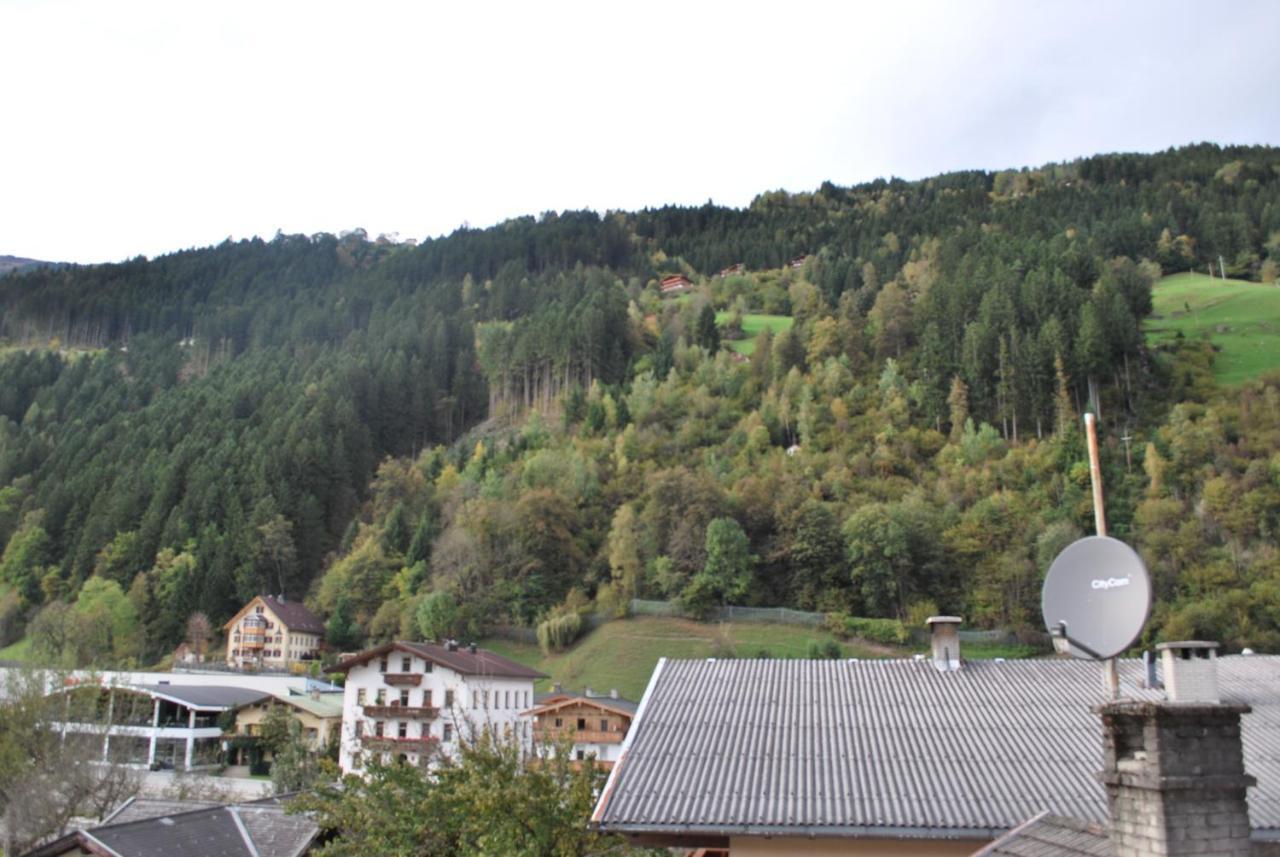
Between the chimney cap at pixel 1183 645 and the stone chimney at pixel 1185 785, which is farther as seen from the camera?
the chimney cap at pixel 1183 645

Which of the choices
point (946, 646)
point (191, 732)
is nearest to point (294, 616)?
point (191, 732)

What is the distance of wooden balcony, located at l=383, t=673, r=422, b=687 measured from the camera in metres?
46.6

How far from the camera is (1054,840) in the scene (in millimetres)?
8594

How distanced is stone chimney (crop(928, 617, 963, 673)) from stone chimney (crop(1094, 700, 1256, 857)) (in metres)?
9.29

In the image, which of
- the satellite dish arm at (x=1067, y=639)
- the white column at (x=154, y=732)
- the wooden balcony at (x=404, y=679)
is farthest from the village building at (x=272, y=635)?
the satellite dish arm at (x=1067, y=639)

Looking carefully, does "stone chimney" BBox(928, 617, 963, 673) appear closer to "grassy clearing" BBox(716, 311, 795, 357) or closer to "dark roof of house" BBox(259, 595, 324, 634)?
"dark roof of house" BBox(259, 595, 324, 634)

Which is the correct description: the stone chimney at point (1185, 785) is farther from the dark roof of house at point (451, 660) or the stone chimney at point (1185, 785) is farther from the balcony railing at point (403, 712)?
the balcony railing at point (403, 712)

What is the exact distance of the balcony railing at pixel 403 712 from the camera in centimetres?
4600

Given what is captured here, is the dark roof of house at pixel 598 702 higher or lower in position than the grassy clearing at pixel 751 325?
lower

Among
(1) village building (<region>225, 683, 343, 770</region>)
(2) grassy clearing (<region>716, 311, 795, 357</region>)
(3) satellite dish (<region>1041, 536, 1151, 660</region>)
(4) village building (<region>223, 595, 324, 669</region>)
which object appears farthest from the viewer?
(2) grassy clearing (<region>716, 311, 795, 357</region>)

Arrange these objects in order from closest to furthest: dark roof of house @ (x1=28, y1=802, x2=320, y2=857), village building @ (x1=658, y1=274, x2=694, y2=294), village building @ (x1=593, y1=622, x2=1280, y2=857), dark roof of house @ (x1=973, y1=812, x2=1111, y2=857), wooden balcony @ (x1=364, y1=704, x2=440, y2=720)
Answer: dark roof of house @ (x1=973, y1=812, x2=1111, y2=857) < village building @ (x1=593, y1=622, x2=1280, y2=857) < dark roof of house @ (x1=28, y1=802, x2=320, y2=857) < wooden balcony @ (x1=364, y1=704, x2=440, y2=720) < village building @ (x1=658, y1=274, x2=694, y2=294)

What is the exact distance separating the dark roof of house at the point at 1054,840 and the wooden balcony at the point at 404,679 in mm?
40708

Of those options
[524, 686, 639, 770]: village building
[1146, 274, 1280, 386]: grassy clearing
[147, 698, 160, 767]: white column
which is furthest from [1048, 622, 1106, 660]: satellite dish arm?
[1146, 274, 1280, 386]: grassy clearing

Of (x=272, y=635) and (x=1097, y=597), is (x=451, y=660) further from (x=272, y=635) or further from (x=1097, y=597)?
(x=1097, y=597)
